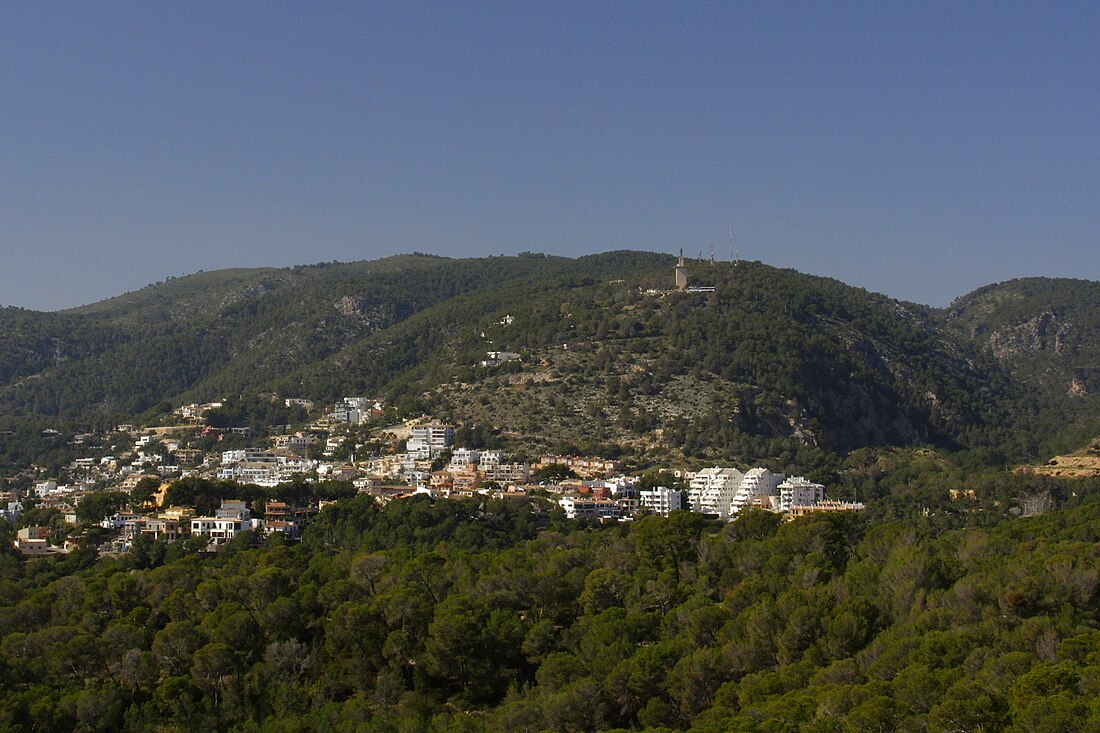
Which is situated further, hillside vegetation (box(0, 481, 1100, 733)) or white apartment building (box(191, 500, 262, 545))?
white apartment building (box(191, 500, 262, 545))

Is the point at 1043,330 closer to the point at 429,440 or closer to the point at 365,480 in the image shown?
the point at 429,440

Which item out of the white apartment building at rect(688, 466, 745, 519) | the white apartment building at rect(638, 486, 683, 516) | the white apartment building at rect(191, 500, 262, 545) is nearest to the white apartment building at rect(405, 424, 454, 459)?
the white apartment building at rect(688, 466, 745, 519)

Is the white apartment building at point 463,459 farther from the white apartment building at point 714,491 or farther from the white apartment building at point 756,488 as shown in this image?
the white apartment building at point 756,488

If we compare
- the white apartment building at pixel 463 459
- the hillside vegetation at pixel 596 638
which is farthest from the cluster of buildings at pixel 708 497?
the hillside vegetation at pixel 596 638

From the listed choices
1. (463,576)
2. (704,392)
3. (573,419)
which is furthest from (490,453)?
(463,576)

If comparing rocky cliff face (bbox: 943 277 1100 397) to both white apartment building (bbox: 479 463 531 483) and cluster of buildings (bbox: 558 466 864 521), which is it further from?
white apartment building (bbox: 479 463 531 483)

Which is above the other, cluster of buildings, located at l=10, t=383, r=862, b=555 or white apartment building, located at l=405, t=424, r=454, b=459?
white apartment building, located at l=405, t=424, r=454, b=459
